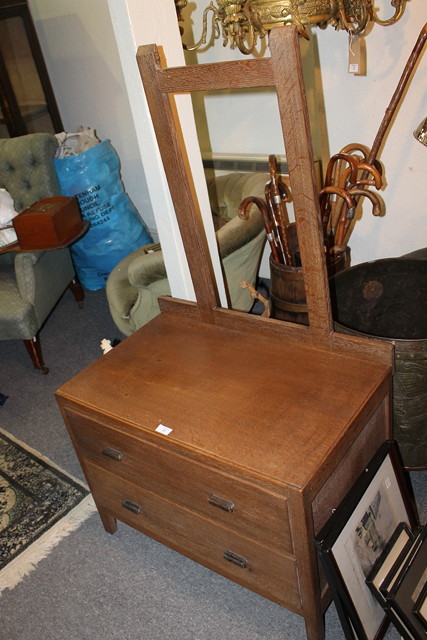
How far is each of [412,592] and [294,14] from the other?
4.75 feet

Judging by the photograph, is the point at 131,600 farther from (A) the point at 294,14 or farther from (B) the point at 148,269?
(A) the point at 294,14

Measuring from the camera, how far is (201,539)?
1.42m

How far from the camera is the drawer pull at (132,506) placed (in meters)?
1.55

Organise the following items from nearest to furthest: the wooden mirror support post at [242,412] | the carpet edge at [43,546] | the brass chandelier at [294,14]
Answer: the wooden mirror support post at [242,412] < the brass chandelier at [294,14] < the carpet edge at [43,546]

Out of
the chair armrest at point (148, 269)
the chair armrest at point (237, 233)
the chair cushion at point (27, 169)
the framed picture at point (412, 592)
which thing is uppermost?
the chair cushion at point (27, 169)

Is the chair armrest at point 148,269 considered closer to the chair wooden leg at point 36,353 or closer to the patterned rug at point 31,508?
the chair wooden leg at point 36,353

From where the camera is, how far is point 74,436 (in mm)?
1577

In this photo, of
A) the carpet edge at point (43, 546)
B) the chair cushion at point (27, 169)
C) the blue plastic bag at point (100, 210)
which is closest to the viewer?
the carpet edge at point (43, 546)

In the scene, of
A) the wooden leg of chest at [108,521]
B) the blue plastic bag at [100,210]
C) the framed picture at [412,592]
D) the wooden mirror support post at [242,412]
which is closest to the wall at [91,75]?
the blue plastic bag at [100,210]

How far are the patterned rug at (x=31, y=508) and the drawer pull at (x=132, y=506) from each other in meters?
0.36

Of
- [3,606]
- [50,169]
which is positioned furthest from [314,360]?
Answer: [50,169]

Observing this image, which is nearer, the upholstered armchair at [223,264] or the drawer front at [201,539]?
the drawer front at [201,539]

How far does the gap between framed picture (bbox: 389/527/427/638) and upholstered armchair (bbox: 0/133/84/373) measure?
1703mm

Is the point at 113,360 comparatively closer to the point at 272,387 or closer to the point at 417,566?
the point at 272,387
